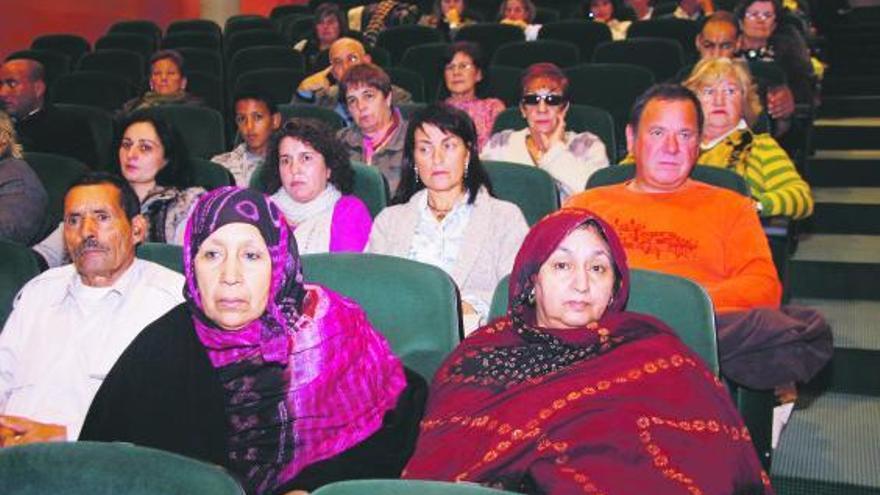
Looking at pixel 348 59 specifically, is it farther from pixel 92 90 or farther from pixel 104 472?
pixel 104 472

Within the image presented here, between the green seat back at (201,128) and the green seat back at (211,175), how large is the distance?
1110 millimetres

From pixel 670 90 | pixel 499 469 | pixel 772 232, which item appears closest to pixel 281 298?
pixel 499 469

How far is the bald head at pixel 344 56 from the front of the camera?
5.18 metres

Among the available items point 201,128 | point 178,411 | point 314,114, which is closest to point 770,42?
point 314,114

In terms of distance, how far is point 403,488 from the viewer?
4.01 ft

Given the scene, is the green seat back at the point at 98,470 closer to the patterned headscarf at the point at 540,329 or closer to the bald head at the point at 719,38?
the patterned headscarf at the point at 540,329

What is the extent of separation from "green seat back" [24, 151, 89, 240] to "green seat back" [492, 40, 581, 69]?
99.9 inches

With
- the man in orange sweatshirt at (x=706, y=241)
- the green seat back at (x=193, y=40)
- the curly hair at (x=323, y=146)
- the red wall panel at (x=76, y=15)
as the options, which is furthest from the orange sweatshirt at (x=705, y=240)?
the red wall panel at (x=76, y=15)

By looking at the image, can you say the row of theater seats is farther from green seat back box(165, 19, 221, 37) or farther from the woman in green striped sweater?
green seat back box(165, 19, 221, 37)

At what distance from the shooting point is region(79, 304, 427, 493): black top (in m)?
1.96

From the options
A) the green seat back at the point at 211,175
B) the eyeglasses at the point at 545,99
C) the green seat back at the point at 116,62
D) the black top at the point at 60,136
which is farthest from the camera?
the green seat back at the point at 116,62

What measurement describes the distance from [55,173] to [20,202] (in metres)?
0.44

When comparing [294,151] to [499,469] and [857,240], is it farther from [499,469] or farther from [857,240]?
[857,240]

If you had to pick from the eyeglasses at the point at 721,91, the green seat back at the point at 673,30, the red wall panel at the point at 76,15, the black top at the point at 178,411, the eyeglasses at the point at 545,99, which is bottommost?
the black top at the point at 178,411
